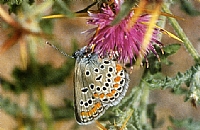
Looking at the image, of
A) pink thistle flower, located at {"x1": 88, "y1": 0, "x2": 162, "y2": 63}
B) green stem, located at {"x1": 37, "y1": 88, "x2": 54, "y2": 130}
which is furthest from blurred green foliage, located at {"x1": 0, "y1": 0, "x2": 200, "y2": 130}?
pink thistle flower, located at {"x1": 88, "y1": 0, "x2": 162, "y2": 63}

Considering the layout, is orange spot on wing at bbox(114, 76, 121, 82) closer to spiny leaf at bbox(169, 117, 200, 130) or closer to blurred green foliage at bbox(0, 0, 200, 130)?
blurred green foliage at bbox(0, 0, 200, 130)

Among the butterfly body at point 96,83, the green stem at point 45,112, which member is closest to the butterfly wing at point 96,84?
the butterfly body at point 96,83

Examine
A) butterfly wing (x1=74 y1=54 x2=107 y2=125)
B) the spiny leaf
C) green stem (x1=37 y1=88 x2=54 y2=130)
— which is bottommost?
the spiny leaf

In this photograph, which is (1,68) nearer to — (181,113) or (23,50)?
(23,50)

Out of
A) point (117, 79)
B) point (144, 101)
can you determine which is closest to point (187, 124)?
point (144, 101)

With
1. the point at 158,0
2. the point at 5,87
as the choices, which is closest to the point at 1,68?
the point at 5,87

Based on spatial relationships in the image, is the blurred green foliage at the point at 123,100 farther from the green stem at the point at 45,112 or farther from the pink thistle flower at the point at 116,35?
the pink thistle flower at the point at 116,35

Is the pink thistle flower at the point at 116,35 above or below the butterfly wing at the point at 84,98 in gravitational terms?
above

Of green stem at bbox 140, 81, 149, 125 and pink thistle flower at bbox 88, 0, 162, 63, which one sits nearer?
pink thistle flower at bbox 88, 0, 162, 63
